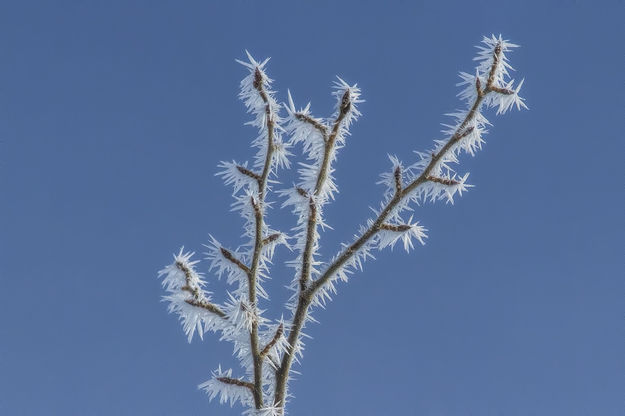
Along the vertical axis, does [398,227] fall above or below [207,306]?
above

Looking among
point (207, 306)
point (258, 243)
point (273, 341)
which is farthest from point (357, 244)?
point (207, 306)

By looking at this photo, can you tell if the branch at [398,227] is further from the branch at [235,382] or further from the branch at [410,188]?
the branch at [235,382]

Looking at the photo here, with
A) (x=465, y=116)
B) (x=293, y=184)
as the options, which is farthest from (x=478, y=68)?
(x=293, y=184)

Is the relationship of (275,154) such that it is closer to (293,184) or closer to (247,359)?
(293,184)

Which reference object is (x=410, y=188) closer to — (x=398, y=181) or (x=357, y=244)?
(x=398, y=181)

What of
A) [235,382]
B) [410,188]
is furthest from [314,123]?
[235,382]

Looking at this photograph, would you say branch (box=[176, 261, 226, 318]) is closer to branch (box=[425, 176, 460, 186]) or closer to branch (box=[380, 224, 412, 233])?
branch (box=[380, 224, 412, 233])

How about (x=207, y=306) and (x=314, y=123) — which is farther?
(x=314, y=123)

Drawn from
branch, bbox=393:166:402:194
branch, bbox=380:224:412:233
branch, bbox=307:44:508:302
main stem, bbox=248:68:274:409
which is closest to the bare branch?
main stem, bbox=248:68:274:409

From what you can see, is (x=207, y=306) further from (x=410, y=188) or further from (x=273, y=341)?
(x=410, y=188)
